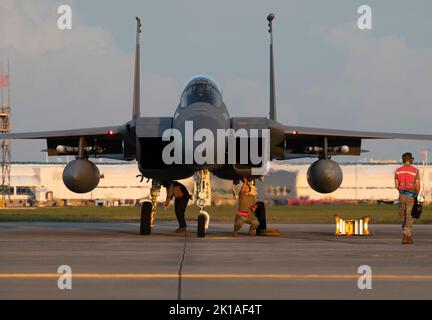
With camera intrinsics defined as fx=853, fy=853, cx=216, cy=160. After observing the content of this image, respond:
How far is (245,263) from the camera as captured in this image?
12172 millimetres

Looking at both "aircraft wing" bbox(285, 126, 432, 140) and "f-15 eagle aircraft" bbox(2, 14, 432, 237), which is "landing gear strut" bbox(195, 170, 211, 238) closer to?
"f-15 eagle aircraft" bbox(2, 14, 432, 237)

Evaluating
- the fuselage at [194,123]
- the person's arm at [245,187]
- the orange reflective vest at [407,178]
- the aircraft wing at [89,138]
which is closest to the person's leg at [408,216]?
the orange reflective vest at [407,178]

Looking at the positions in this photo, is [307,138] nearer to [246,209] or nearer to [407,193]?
[246,209]

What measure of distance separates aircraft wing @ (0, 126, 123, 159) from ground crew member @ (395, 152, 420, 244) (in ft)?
23.0

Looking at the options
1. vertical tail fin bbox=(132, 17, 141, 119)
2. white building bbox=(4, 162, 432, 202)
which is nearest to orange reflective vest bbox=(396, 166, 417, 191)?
vertical tail fin bbox=(132, 17, 141, 119)

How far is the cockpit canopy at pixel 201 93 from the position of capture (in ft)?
61.6

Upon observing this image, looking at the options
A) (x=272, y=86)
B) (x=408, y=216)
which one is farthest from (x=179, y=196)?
(x=408, y=216)

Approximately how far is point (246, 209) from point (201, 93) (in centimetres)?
281

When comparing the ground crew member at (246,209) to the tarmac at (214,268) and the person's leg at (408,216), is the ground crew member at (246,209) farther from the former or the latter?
the person's leg at (408,216)

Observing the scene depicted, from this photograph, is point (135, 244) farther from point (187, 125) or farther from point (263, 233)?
point (263, 233)

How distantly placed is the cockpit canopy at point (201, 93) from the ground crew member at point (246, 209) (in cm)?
214

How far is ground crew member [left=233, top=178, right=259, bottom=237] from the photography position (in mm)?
19266
